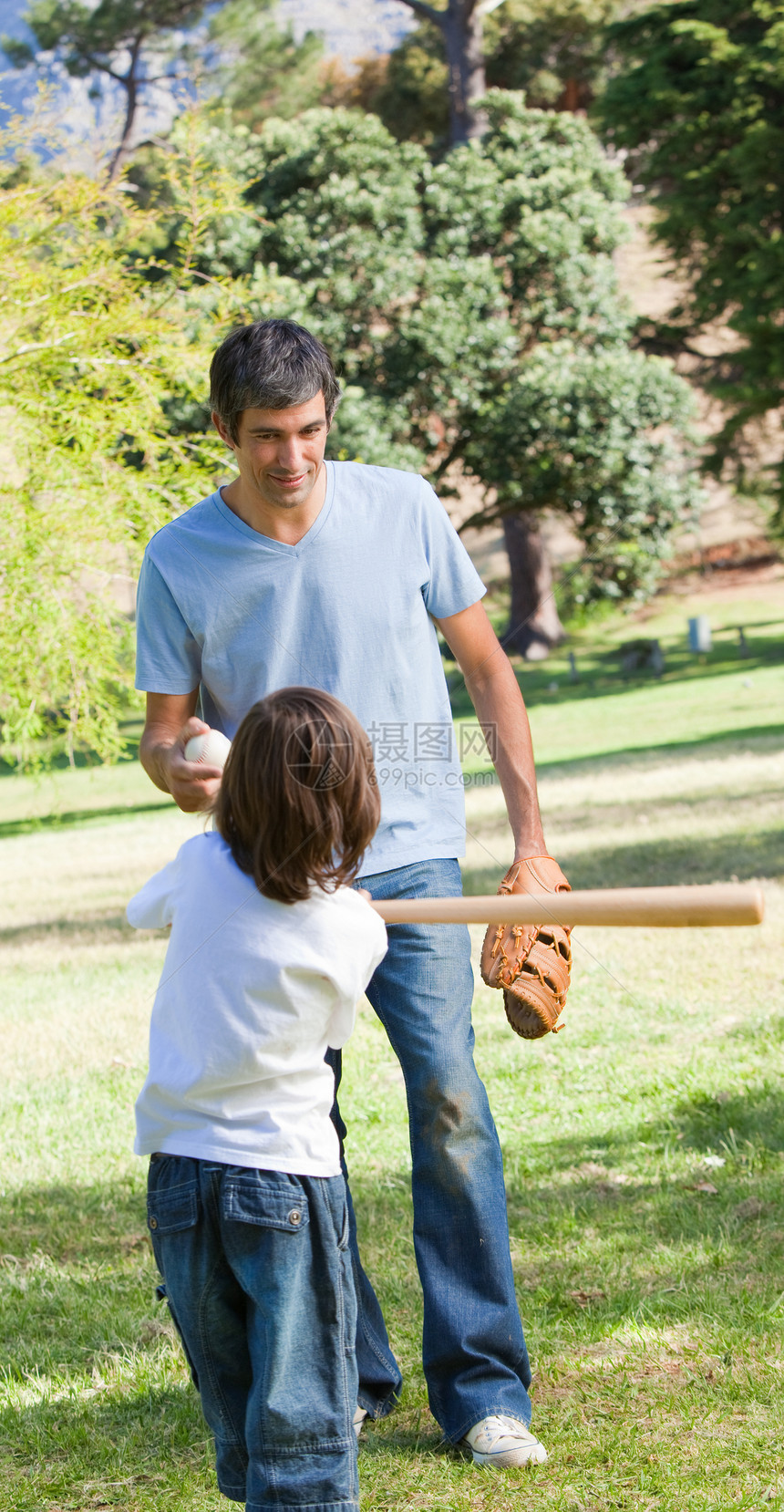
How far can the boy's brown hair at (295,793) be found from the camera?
6.38 feet

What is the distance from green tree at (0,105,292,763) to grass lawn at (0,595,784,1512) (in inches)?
74.6

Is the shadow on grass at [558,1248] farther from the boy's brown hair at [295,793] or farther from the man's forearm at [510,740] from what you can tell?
the boy's brown hair at [295,793]

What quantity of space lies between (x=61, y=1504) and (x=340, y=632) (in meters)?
1.81

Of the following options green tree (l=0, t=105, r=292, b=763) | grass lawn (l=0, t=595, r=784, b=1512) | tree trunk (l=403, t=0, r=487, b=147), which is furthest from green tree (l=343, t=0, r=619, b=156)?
grass lawn (l=0, t=595, r=784, b=1512)

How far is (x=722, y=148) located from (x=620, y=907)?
23.1 metres

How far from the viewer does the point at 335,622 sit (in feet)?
8.39

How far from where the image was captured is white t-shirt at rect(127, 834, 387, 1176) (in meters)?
1.96

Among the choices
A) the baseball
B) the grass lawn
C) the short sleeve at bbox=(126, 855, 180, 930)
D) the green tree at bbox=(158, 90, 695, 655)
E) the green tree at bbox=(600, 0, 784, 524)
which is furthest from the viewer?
the green tree at bbox=(600, 0, 784, 524)

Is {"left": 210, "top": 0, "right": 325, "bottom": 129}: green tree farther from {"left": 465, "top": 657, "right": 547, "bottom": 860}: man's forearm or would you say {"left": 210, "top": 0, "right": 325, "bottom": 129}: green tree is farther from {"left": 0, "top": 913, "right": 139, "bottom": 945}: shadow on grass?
{"left": 465, "top": 657, "right": 547, "bottom": 860}: man's forearm

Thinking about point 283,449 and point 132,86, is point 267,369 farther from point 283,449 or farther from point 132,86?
point 132,86

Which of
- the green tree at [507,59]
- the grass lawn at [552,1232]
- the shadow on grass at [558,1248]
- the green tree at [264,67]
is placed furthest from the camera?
the green tree at [264,67]

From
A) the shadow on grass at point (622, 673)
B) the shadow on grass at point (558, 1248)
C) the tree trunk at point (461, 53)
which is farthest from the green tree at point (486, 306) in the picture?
the shadow on grass at point (558, 1248)

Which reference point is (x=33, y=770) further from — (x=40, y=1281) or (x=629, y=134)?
(x=629, y=134)

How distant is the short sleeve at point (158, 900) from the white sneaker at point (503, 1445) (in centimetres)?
129
